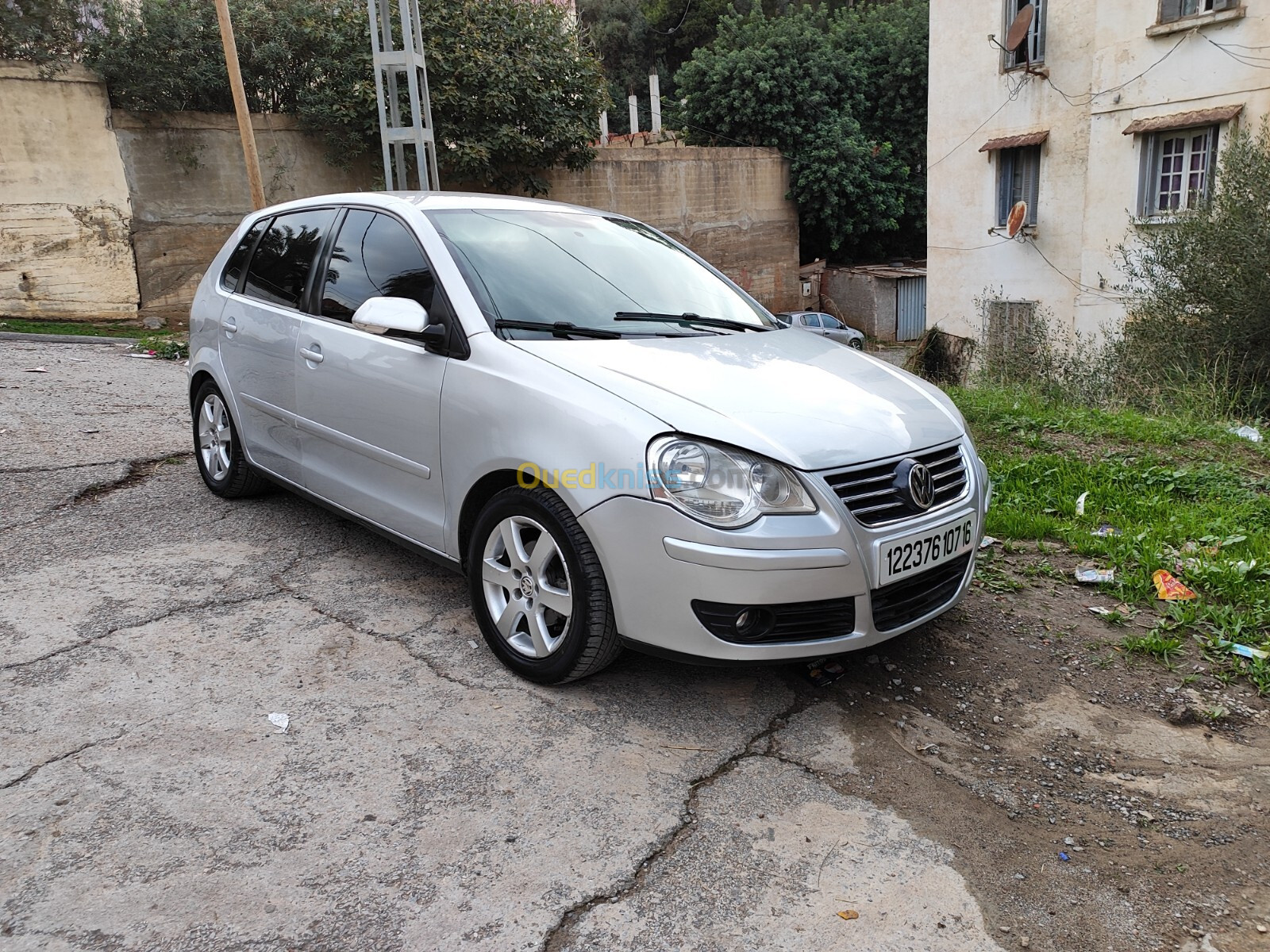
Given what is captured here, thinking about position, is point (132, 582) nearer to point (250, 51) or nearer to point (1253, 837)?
point (1253, 837)

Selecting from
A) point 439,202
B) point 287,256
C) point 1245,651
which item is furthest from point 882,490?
point 287,256

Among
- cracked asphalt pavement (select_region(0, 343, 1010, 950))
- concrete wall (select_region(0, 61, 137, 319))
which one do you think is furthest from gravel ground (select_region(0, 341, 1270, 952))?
concrete wall (select_region(0, 61, 137, 319))

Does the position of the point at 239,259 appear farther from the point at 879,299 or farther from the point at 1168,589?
the point at 879,299

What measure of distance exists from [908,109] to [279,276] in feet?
86.4

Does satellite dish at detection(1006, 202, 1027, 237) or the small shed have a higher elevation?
satellite dish at detection(1006, 202, 1027, 237)

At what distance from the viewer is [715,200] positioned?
23250 millimetres

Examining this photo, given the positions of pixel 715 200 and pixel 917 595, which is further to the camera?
pixel 715 200

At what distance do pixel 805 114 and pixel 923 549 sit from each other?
24.7 m

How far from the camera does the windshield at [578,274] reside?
11.4 feet

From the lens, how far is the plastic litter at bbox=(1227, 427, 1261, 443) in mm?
5930

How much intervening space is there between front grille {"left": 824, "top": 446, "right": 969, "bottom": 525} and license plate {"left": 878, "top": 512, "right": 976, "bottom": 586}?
7cm

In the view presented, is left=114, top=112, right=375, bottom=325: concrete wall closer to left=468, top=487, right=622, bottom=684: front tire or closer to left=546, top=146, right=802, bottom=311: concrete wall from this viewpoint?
left=546, top=146, right=802, bottom=311: concrete wall

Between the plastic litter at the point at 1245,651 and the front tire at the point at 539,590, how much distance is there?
2342mm

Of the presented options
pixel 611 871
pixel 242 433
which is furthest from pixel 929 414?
pixel 242 433
